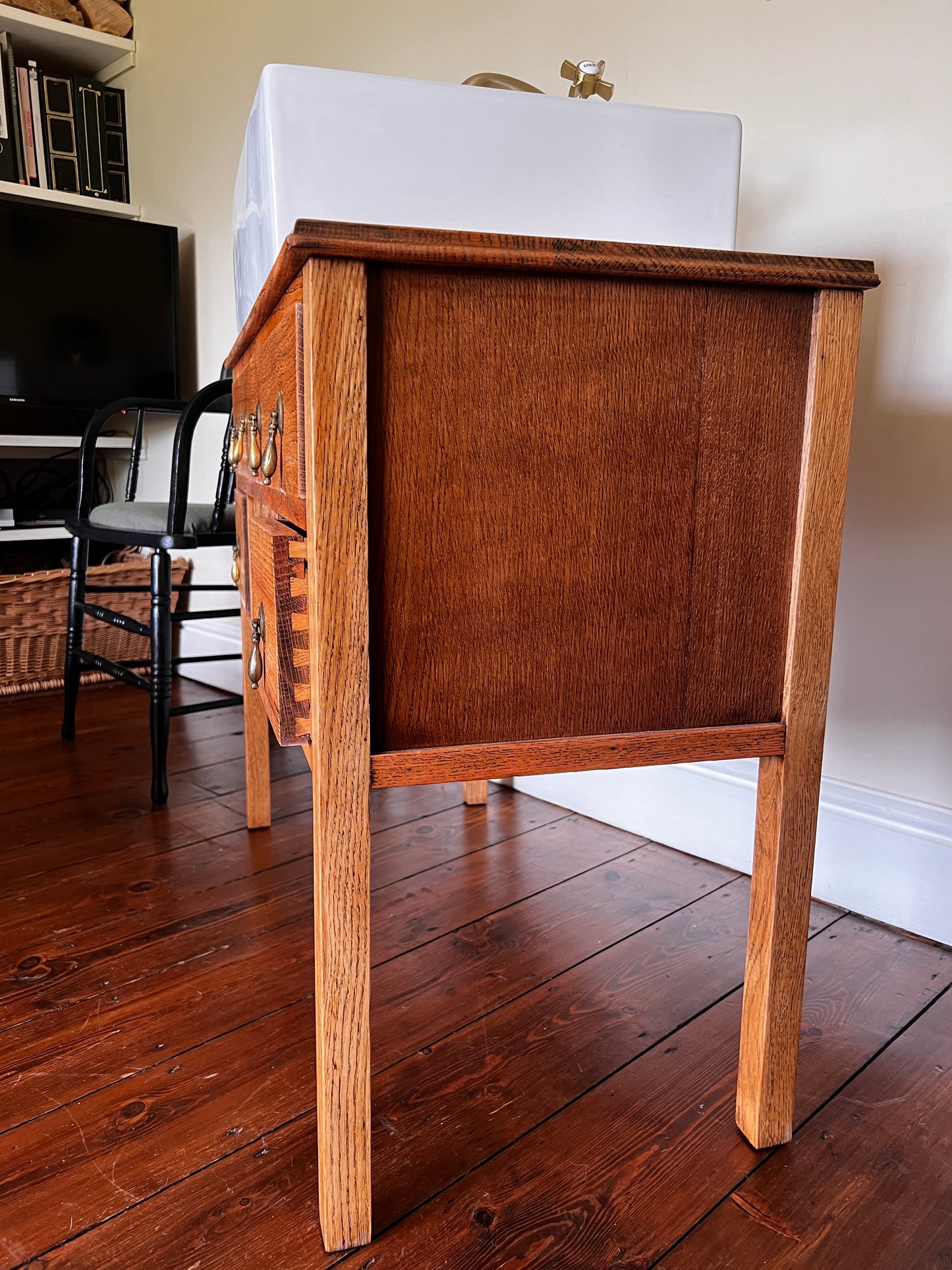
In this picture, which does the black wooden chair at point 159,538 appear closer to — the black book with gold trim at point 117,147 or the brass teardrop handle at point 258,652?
the brass teardrop handle at point 258,652

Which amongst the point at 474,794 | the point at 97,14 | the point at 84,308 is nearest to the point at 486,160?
the point at 474,794

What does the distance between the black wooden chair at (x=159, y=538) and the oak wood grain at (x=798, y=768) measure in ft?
3.44

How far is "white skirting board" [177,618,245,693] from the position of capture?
2.23 metres

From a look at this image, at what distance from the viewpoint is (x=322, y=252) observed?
1.84 ft

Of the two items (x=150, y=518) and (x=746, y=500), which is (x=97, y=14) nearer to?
(x=150, y=518)

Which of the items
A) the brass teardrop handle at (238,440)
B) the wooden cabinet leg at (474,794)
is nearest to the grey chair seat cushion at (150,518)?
the brass teardrop handle at (238,440)

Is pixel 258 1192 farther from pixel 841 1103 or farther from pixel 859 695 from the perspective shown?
pixel 859 695

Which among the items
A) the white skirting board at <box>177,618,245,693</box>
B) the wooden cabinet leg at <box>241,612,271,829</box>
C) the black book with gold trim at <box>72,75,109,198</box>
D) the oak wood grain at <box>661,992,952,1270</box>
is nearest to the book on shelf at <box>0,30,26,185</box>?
the black book with gold trim at <box>72,75,109,198</box>

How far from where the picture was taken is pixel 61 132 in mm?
2328

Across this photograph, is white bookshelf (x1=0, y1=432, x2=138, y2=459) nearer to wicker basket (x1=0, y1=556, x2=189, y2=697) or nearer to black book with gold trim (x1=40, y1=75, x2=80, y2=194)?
wicker basket (x1=0, y1=556, x2=189, y2=697)

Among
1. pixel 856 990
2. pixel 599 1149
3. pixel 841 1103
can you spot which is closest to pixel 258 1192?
pixel 599 1149

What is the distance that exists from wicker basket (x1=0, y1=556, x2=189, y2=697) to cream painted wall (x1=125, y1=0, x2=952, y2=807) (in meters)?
1.37

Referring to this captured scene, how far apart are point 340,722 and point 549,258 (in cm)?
33

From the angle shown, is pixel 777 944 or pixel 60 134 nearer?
pixel 777 944
